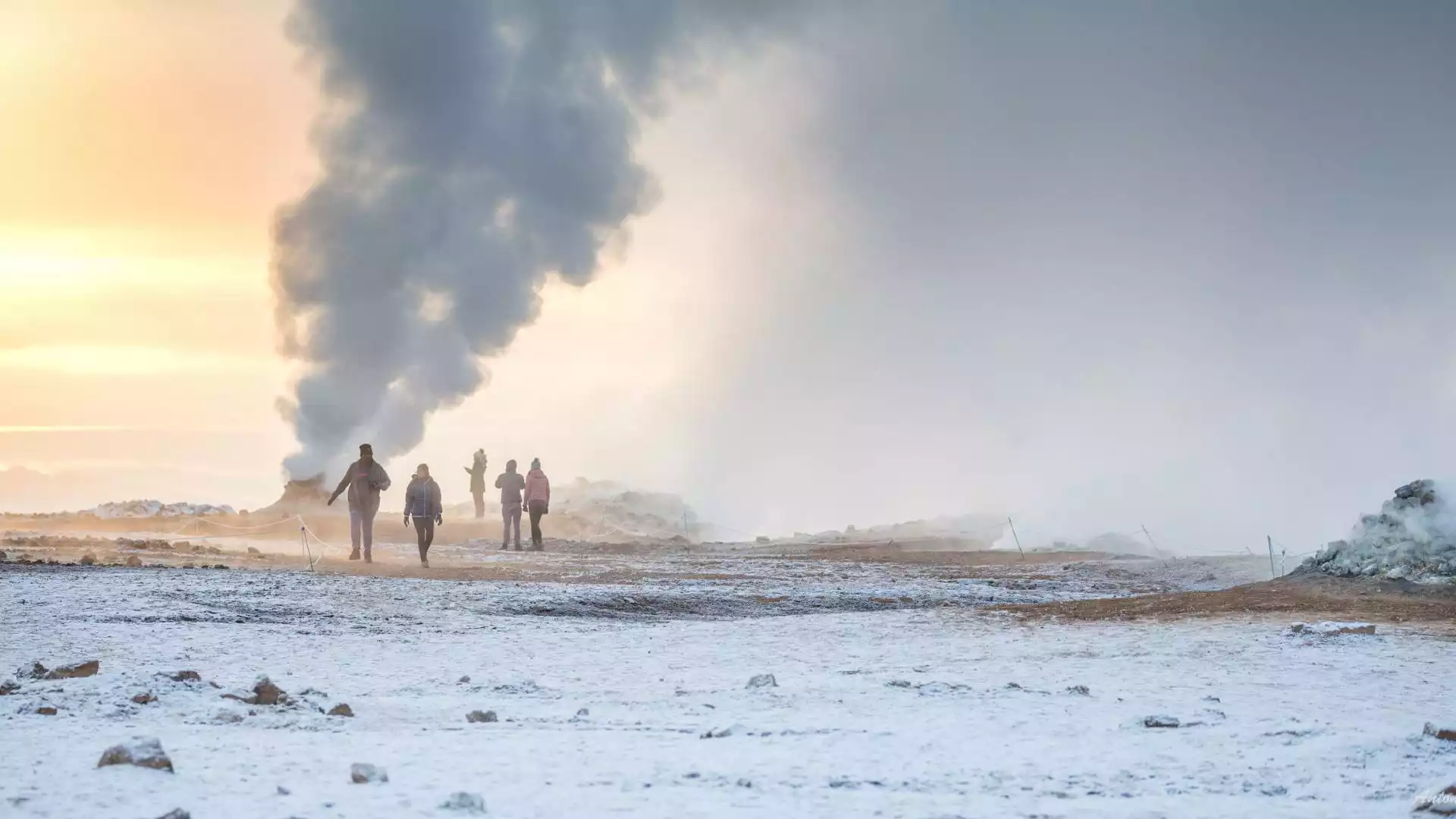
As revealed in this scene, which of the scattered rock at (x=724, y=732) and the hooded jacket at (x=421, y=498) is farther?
the hooded jacket at (x=421, y=498)

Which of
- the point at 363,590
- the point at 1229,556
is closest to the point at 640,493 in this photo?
the point at 1229,556

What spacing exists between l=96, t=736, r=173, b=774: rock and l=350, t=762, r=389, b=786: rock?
30.1 inches

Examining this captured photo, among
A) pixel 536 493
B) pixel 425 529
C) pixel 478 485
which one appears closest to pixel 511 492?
pixel 536 493

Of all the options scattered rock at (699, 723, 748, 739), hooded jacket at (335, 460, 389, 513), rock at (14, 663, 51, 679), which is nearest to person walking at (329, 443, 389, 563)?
hooded jacket at (335, 460, 389, 513)

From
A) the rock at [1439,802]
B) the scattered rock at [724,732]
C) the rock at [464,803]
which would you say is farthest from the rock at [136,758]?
the rock at [1439,802]

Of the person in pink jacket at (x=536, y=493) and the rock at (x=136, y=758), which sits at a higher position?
the person in pink jacket at (x=536, y=493)

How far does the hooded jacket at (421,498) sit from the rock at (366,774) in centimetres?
1816

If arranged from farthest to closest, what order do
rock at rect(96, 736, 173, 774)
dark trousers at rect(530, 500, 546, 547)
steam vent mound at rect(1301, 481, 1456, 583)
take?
dark trousers at rect(530, 500, 546, 547)
steam vent mound at rect(1301, 481, 1456, 583)
rock at rect(96, 736, 173, 774)

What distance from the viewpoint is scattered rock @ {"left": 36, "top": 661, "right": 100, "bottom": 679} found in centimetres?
814

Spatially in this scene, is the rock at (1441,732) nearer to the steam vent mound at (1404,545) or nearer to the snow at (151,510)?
the steam vent mound at (1404,545)

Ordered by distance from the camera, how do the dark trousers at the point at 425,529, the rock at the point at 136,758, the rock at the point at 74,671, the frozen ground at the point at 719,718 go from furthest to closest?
the dark trousers at the point at 425,529
the rock at the point at 74,671
the frozen ground at the point at 719,718
the rock at the point at 136,758

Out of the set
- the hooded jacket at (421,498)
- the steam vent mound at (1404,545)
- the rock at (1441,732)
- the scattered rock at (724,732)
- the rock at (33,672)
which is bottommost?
the rock at (1441,732)

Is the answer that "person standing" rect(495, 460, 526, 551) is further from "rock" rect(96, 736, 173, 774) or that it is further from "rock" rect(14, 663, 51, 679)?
"rock" rect(96, 736, 173, 774)

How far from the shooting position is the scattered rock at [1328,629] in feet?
41.6
